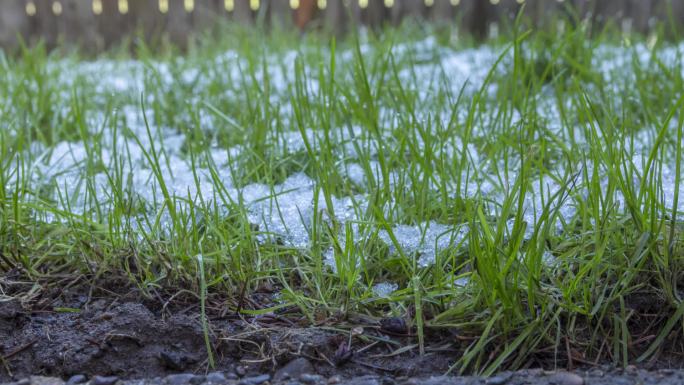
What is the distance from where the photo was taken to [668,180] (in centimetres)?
208

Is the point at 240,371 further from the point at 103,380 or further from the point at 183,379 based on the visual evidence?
the point at 103,380

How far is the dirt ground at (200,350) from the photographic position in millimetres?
1412

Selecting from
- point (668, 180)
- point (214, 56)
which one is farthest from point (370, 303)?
point (214, 56)

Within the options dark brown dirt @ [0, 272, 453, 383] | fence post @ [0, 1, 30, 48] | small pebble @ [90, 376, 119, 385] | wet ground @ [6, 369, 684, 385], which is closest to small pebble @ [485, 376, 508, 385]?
wet ground @ [6, 369, 684, 385]

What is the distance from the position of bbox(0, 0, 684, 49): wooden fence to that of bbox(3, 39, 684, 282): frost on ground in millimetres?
2352

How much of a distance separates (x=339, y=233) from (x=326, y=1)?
14.8ft

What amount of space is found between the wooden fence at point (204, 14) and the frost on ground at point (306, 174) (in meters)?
2.35

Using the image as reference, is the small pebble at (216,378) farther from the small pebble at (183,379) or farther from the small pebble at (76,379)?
the small pebble at (76,379)

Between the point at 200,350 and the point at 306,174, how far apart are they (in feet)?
2.97

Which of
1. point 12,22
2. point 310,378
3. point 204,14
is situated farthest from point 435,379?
point 12,22

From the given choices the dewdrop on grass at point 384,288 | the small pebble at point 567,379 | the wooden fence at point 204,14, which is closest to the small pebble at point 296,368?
the dewdrop on grass at point 384,288

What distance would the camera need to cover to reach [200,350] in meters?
1.48

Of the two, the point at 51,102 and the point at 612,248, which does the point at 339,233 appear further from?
the point at 51,102

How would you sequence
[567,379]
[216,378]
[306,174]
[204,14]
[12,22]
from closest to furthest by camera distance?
1. [567,379]
2. [216,378]
3. [306,174]
4. [204,14]
5. [12,22]
